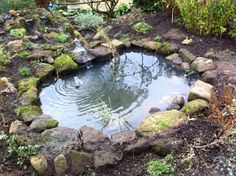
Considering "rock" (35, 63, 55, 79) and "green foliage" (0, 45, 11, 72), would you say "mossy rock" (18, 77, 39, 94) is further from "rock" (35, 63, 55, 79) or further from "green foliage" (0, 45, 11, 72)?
"green foliage" (0, 45, 11, 72)

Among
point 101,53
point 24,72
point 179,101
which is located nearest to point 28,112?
point 24,72

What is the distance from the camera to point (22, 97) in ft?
17.2

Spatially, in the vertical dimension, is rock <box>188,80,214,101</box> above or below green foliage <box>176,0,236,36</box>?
below

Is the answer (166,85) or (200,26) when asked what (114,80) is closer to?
(166,85)

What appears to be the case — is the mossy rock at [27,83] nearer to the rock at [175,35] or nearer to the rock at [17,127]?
the rock at [17,127]

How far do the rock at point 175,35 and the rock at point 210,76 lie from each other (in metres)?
1.30

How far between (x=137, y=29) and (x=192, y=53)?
1390 mm

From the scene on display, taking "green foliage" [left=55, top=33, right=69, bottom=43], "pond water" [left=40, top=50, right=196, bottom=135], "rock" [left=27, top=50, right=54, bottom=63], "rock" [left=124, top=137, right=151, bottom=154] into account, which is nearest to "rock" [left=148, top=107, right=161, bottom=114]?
"pond water" [left=40, top=50, right=196, bottom=135]

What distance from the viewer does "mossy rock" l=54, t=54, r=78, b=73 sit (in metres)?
6.10

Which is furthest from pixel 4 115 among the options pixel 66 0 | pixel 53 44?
pixel 66 0

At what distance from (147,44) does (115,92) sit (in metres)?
1.55

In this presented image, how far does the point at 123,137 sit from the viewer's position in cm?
A: 436

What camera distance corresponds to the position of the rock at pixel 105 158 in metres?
4.03

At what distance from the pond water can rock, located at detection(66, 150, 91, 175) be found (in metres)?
0.68
